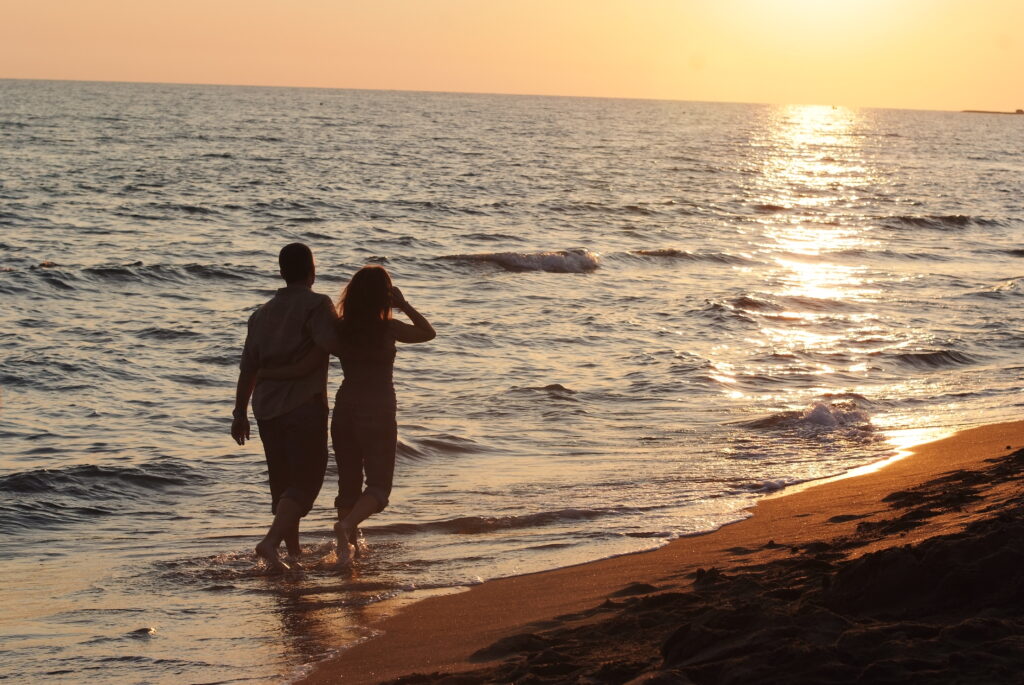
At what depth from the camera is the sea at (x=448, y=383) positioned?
5.96 meters

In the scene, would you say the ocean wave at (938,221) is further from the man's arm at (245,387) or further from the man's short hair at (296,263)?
the man's arm at (245,387)

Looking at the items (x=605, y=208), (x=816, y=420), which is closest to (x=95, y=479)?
(x=816, y=420)

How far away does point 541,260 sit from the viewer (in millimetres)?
23641

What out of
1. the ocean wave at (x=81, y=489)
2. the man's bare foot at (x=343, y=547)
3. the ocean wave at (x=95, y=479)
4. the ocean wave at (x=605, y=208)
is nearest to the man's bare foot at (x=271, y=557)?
the man's bare foot at (x=343, y=547)

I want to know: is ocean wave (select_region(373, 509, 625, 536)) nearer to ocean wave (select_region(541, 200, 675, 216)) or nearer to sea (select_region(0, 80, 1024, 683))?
sea (select_region(0, 80, 1024, 683))

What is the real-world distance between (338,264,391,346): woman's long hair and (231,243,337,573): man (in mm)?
93

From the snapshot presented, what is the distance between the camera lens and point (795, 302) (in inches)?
A: 748

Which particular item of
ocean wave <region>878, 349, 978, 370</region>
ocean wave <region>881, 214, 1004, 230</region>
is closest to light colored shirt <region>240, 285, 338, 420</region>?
ocean wave <region>878, 349, 978, 370</region>

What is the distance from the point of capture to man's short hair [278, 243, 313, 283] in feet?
18.7

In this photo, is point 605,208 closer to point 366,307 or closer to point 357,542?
point 357,542

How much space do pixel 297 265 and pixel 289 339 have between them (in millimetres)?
387

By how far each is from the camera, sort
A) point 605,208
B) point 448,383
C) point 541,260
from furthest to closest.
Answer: point 605,208 → point 541,260 → point 448,383

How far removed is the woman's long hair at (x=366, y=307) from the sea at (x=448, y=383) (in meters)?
1.32

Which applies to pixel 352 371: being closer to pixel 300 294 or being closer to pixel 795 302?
pixel 300 294
